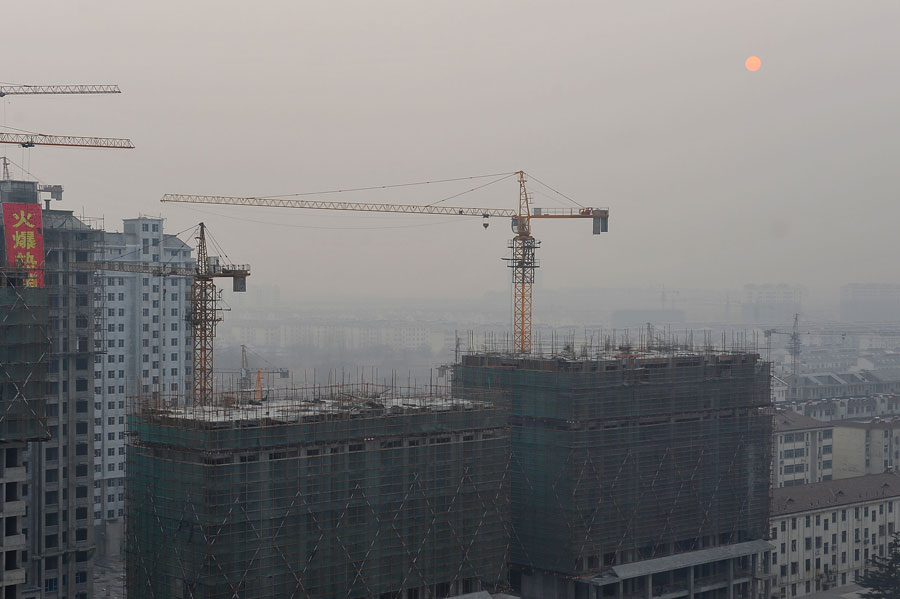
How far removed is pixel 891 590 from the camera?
253 feet

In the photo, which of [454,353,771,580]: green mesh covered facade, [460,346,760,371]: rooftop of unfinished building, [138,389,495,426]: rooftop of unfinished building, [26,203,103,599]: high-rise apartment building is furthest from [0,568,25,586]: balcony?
[460,346,760,371]: rooftop of unfinished building

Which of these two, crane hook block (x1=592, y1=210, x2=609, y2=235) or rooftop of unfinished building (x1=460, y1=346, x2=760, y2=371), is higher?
crane hook block (x1=592, y1=210, x2=609, y2=235)

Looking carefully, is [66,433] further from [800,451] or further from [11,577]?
[800,451]

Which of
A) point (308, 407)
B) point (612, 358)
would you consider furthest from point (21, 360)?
point (612, 358)

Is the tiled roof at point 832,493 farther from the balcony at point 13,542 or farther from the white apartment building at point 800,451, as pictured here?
the balcony at point 13,542

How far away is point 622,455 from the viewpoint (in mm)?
72375

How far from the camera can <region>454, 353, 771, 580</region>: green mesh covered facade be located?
70438 mm

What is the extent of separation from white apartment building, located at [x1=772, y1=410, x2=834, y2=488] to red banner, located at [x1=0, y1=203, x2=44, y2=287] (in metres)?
68.0

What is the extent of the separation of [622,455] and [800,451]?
48.1 m

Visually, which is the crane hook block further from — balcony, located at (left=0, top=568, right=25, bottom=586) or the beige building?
balcony, located at (left=0, top=568, right=25, bottom=586)

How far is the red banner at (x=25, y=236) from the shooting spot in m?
76.1

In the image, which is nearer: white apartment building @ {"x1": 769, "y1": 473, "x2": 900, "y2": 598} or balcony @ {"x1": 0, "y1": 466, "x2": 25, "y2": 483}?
balcony @ {"x1": 0, "y1": 466, "x2": 25, "y2": 483}

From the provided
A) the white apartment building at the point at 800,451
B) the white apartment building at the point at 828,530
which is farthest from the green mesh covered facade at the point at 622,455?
the white apartment building at the point at 800,451

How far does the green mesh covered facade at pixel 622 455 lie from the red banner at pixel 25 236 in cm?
2870
